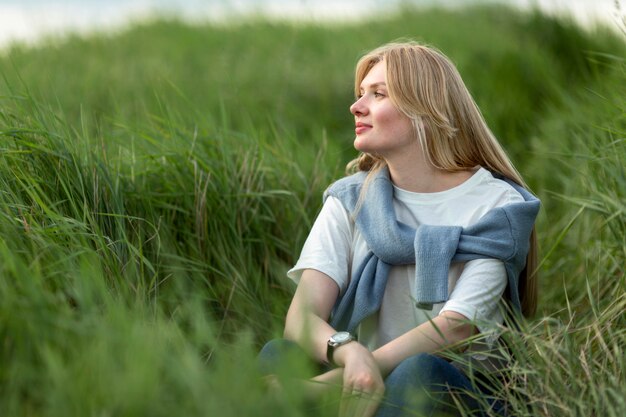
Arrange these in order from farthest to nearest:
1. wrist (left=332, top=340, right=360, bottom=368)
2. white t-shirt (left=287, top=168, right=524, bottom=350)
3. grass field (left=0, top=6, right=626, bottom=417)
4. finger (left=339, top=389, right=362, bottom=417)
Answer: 1. white t-shirt (left=287, top=168, right=524, bottom=350)
2. wrist (left=332, top=340, right=360, bottom=368)
3. finger (left=339, top=389, right=362, bottom=417)
4. grass field (left=0, top=6, right=626, bottom=417)

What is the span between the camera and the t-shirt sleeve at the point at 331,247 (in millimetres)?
2922

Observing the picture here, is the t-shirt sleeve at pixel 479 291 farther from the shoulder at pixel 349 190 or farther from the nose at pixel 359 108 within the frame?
the nose at pixel 359 108

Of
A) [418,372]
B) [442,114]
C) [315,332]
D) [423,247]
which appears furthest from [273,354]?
[442,114]

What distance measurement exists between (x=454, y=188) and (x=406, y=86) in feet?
1.21

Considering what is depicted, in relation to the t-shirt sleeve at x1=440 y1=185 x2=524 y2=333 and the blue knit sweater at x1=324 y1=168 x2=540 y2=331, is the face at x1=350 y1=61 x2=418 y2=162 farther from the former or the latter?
the t-shirt sleeve at x1=440 y1=185 x2=524 y2=333

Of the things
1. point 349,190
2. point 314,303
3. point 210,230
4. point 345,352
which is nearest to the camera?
point 345,352

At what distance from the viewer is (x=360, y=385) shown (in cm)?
249

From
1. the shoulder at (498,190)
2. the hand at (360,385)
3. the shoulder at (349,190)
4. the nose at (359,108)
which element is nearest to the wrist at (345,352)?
the hand at (360,385)

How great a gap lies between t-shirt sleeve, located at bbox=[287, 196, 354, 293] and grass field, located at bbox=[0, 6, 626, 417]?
375 mm

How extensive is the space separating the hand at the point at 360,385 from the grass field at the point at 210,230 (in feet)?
0.98

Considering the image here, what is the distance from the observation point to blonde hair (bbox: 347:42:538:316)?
9.64 feet

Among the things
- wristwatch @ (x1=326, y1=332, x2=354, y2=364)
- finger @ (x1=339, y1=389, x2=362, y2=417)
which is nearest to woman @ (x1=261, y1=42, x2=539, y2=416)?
wristwatch @ (x1=326, y1=332, x2=354, y2=364)

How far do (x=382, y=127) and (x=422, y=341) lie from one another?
72cm

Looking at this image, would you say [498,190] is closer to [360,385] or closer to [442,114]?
[442,114]
